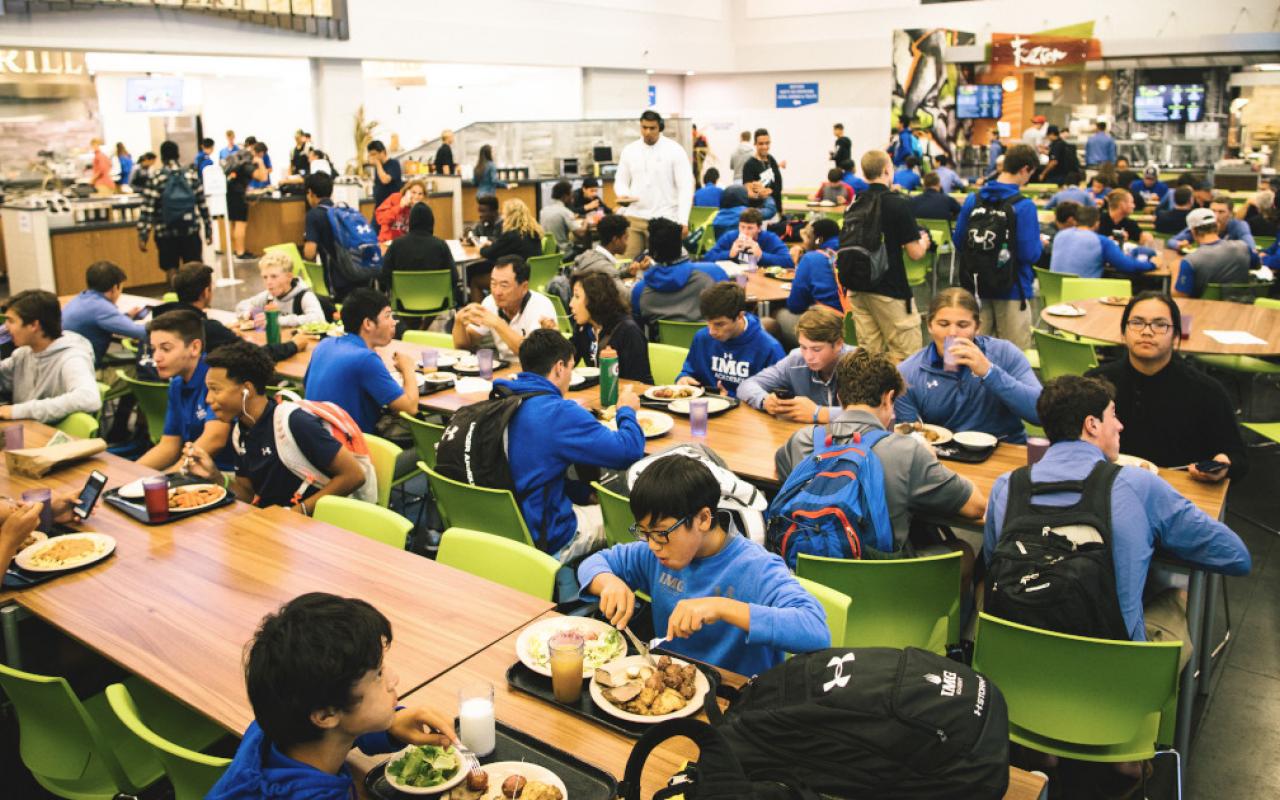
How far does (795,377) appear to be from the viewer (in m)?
4.46

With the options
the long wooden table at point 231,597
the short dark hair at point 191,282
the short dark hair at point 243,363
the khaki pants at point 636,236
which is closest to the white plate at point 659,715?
the long wooden table at point 231,597

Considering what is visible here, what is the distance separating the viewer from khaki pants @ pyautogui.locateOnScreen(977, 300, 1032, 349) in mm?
6945

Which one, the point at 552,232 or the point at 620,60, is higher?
the point at 620,60

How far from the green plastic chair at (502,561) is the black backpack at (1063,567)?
3.95ft

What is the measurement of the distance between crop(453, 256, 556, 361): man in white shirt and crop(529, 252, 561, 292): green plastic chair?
2.66 m

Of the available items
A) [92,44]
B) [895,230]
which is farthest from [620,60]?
[895,230]

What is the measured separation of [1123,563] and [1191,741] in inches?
44.3

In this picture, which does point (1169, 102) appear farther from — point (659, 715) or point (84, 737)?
point (84, 737)

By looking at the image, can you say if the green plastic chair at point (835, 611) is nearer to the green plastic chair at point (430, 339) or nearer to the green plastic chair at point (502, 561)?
the green plastic chair at point (502, 561)

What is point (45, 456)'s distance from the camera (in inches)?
153

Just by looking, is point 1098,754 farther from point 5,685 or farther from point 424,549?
point 424,549

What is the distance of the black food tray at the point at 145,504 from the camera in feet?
11.1

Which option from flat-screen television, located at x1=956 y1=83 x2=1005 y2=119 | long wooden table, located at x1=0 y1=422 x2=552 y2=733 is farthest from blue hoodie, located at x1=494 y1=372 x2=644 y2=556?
flat-screen television, located at x1=956 y1=83 x2=1005 y2=119

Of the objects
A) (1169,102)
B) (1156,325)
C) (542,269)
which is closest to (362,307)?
(1156,325)
